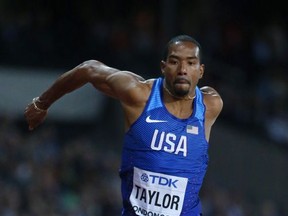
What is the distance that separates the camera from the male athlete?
712 cm

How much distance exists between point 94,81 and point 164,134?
65cm

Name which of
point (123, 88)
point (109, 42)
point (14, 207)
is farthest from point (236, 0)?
point (123, 88)

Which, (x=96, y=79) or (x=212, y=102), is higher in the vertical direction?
(x=96, y=79)

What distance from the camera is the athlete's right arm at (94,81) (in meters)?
7.17

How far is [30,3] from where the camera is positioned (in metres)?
19.1

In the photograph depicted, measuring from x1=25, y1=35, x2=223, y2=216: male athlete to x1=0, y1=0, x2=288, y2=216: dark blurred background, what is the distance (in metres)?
7.88

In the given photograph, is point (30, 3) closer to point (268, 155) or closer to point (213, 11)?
point (213, 11)

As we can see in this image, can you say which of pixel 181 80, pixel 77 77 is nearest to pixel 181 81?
pixel 181 80

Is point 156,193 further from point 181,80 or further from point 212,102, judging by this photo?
point 212,102

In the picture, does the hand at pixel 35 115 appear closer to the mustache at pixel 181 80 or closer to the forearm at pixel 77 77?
the forearm at pixel 77 77

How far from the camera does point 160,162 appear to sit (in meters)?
7.14

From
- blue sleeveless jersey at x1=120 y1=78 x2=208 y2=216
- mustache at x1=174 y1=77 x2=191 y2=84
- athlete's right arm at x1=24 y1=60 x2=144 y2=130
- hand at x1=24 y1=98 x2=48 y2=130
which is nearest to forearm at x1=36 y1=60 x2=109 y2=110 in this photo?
athlete's right arm at x1=24 y1=60 x2=144 y2=130

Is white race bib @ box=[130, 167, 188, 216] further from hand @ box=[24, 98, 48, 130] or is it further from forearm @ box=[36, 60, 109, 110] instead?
hand @ box=[24, 98, 48, 130]

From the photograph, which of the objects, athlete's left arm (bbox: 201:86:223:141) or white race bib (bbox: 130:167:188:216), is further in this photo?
athlete's left arm (bbox: 201:86:223:141)
